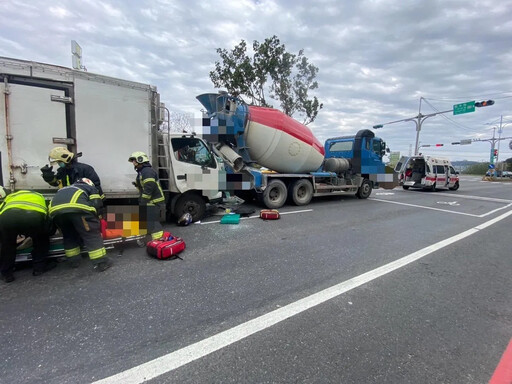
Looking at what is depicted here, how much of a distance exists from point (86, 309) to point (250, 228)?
146 inches

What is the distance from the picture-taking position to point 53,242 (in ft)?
12.4

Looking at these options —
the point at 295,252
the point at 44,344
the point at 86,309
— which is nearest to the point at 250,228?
the point at 295,252

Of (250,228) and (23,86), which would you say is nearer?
(23,86)

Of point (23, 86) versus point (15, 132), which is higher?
point (23, 86)

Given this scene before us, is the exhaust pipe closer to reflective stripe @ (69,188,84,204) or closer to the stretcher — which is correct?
the stretcher

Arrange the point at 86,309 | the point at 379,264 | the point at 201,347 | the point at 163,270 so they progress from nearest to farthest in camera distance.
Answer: the point at 201,347
the point at 86,309
the point at 163,270
the point at 379,264

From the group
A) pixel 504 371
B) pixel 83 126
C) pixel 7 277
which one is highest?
pixel 83 126

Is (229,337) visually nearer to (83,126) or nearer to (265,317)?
(265,317)

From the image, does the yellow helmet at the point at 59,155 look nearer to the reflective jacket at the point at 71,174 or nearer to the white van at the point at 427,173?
the reflective jacket at the point at 71,174

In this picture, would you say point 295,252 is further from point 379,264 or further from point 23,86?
point 23,86

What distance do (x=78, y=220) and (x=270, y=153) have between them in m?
5.68

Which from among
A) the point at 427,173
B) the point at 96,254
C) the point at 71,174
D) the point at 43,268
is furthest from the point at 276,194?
the point at 427,173

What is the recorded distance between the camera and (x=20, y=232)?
318 centimetres

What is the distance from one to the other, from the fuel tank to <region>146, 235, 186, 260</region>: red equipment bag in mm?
4367
